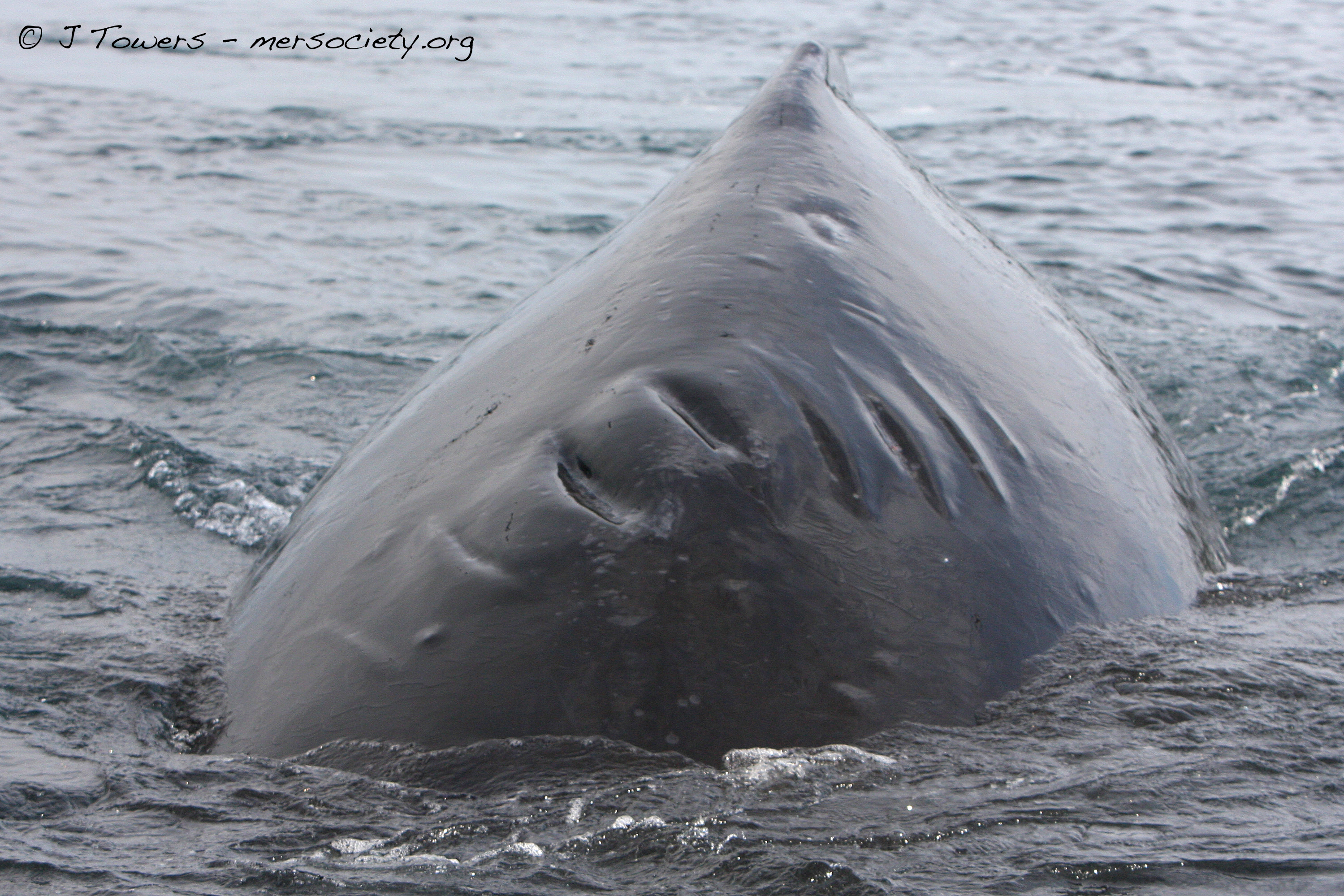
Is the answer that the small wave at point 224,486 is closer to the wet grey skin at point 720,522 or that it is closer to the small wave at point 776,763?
the wet grey skin at point 720,522

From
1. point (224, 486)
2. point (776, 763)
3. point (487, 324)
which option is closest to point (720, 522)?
point (776, 763)

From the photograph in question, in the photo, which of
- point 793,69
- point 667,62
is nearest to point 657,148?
point 667,62

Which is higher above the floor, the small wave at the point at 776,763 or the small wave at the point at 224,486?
the small wave at the point at 776,763

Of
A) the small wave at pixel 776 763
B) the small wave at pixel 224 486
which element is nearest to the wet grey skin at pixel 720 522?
the small wave at pixel 776 763

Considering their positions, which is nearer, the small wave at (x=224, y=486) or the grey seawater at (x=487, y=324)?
the grey seawater at (x=487, y=324)

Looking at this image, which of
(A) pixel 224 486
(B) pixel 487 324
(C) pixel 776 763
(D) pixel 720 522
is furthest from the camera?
(A) pixel 224 486

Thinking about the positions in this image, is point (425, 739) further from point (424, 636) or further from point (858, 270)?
point (858, 270)

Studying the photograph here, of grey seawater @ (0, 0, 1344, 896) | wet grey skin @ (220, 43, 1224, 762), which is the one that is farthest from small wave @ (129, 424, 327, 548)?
wet grey skin @ (220, 43, 1224, 762)

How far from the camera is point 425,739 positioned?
2469 millimetres

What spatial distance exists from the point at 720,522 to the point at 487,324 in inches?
83.6

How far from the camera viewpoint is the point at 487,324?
14.8ft

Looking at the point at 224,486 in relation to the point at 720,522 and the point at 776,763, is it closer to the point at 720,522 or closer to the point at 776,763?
the point at 720,522

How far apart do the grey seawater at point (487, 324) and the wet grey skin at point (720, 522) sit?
10cm

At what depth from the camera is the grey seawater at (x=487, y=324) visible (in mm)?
2361
